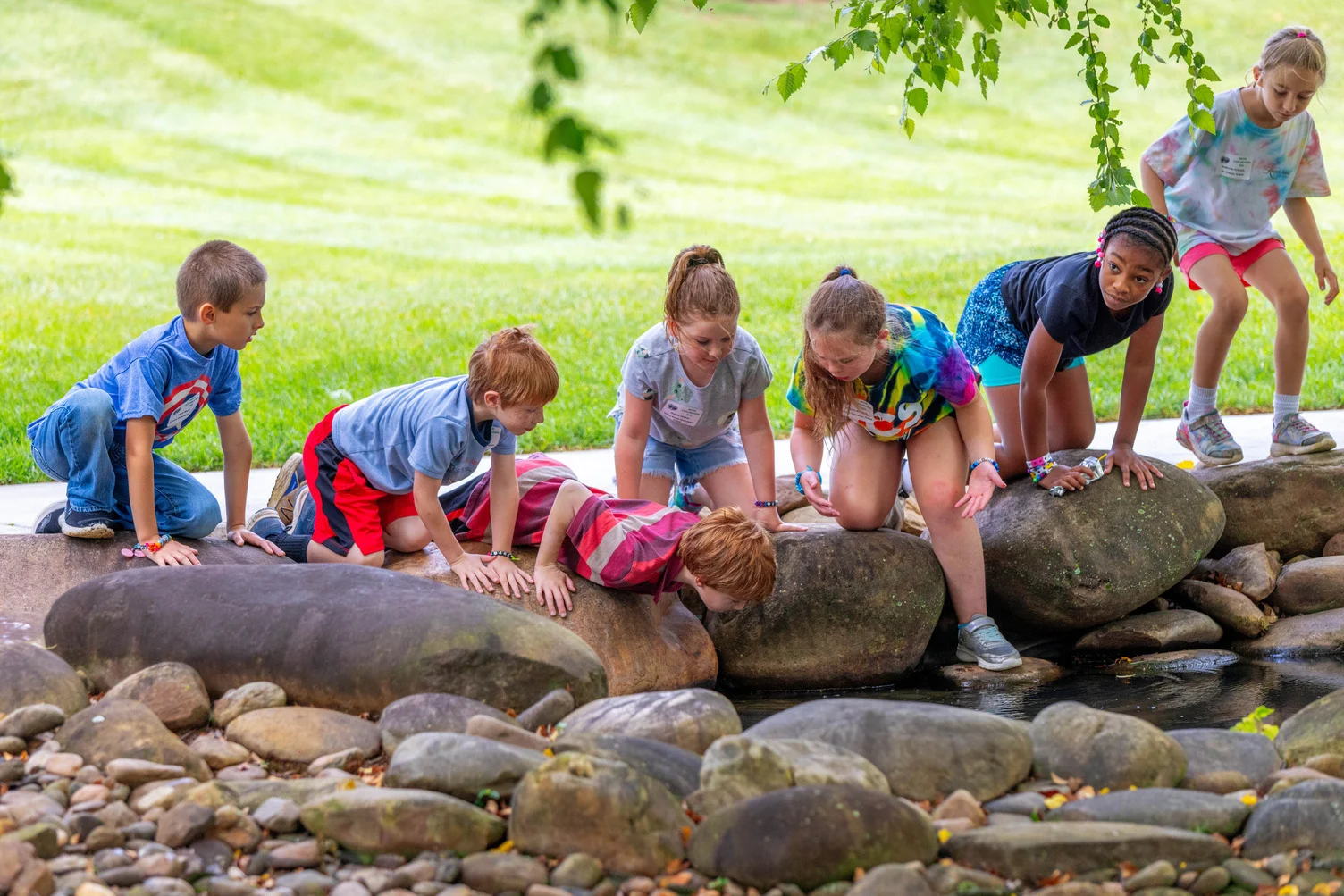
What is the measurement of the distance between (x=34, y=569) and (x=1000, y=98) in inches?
990

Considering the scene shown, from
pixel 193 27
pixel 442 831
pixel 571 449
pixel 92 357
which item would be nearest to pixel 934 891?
pixel 442 831

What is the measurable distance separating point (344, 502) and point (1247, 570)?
3.60 meters

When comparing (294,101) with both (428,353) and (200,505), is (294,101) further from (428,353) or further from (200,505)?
(200,505)

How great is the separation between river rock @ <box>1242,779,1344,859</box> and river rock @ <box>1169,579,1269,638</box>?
236 centimetres

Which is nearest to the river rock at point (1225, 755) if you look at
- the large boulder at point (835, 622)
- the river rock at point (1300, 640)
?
the large boulder at point (835, 622)

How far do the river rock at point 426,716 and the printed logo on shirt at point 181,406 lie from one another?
1843 mm

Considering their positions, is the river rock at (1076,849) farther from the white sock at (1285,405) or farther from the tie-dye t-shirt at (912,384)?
the white sock at (1285,405)

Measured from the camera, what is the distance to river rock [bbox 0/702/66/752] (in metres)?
3.56

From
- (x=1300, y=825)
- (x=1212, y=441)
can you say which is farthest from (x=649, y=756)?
(x=1212, y=441)

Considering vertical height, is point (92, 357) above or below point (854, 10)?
below

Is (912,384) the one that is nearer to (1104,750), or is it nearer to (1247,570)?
(1247,570)

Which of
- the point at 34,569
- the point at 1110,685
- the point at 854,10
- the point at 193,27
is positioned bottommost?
the point at 1110,685

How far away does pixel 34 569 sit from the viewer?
4.73 m

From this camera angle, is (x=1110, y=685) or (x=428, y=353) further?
(x=428, y=353)
